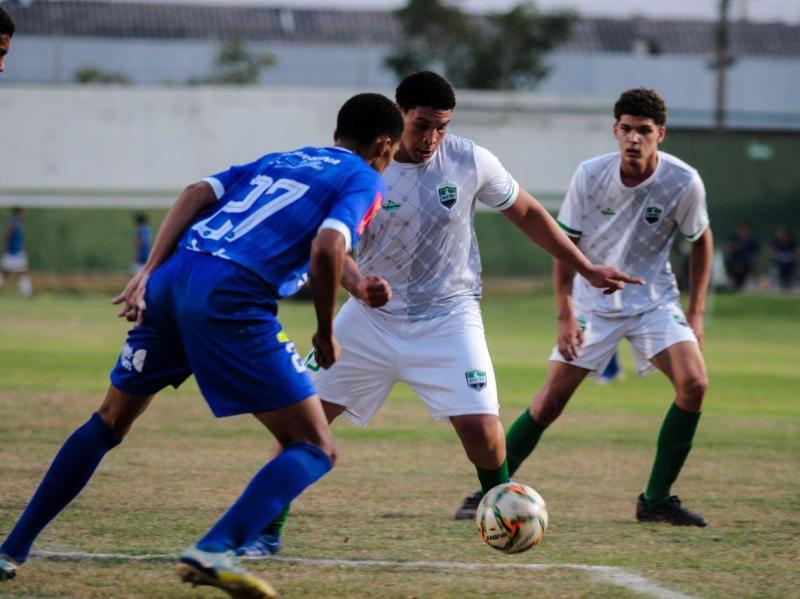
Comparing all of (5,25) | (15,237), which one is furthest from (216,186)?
(15,237)

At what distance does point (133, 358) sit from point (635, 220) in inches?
139

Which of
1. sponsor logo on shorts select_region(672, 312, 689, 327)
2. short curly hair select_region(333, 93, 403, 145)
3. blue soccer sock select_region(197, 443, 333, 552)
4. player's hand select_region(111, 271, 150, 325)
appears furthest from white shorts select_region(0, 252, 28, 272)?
blue soccer sock select_region(197, 443, 333, 552)

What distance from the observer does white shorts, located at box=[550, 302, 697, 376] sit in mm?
7688

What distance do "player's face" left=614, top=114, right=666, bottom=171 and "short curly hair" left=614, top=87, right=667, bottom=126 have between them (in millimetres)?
26

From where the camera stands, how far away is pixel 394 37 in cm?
7631

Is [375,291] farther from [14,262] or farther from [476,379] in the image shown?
[14,262]

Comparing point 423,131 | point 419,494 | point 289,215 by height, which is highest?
point 423,131

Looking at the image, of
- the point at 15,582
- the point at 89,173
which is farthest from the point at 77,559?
the point at 89,173

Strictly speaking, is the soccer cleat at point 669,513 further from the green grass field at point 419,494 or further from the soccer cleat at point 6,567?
the soccer cleat at point 6,567

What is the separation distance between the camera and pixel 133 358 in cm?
536

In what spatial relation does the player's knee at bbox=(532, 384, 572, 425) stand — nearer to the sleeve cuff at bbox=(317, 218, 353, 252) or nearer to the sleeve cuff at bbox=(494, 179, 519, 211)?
the sleeve cuff at bbox=(494, 179, 519, 211)

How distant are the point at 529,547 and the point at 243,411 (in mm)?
1773

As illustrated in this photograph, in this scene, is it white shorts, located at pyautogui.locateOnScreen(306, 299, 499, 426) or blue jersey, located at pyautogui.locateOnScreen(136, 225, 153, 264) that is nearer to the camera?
white shorts, located at pyautogui.locateOnScreen(306, 299, 499, 426)

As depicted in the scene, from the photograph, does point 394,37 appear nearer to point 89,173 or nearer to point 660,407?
point 89,173
